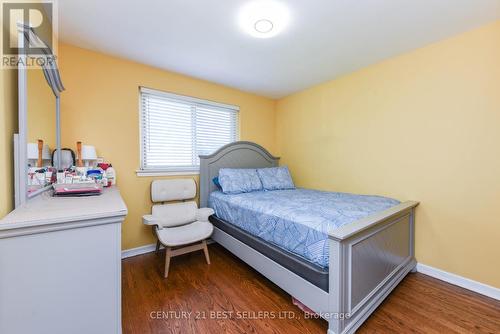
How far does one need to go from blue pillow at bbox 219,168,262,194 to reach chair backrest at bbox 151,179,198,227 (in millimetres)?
427

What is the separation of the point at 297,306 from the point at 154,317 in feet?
3.52

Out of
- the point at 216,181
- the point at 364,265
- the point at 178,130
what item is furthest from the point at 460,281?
the point at 178,130

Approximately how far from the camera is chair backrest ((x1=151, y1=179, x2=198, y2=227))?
2.31 m

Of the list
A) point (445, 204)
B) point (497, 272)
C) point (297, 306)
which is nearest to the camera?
point (297, 306)

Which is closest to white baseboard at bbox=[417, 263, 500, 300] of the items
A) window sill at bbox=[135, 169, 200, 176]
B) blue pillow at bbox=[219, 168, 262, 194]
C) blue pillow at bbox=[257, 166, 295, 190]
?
blue pillow at bbox=[257, 166, 295, 190]

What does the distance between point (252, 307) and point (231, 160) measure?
197 centimetres

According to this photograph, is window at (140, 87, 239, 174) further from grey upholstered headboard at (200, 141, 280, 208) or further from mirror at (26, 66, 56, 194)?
mirror at (26, 66, 56, 194)

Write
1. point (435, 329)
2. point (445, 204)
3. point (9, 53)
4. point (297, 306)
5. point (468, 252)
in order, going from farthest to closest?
point (445, 204), point (468, 252), point (297, 306), point (435, 329), point (9, 53)

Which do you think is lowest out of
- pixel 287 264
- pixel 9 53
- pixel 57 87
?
pixel 287 264

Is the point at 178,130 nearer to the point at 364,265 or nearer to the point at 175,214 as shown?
the point at 175,214

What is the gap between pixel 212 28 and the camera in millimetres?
1834

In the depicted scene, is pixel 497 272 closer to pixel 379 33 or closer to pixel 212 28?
pixel 379 33

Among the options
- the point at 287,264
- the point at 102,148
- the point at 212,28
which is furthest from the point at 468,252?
the point at 102,148

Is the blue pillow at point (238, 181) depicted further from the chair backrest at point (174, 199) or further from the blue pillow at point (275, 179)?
the chair backrest at point (174, 199)
